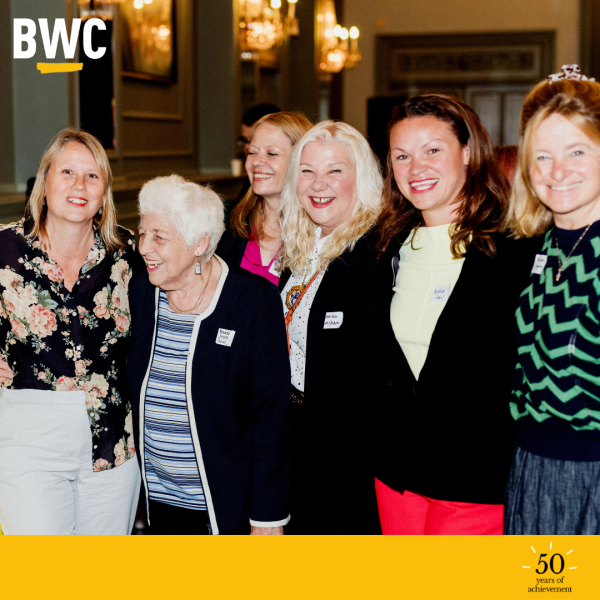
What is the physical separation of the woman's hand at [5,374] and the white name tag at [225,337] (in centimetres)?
66

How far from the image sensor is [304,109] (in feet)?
36.0

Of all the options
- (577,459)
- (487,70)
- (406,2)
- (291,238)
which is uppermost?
(406,2)

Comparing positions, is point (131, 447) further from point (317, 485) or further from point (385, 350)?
point (385, 350)

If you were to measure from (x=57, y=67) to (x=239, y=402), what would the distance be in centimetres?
277

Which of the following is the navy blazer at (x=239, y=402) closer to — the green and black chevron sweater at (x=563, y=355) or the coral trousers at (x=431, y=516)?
the coral trousers at (x=431, y=516)

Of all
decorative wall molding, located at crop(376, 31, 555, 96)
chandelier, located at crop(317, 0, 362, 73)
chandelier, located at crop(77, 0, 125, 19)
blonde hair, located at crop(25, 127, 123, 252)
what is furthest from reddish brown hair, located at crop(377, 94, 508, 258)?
decorative wall molding, located at crop(376, 31, 555, 96)

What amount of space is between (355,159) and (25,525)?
5.26 ft

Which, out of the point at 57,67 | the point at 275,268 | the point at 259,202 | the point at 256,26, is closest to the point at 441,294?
the point at 275,268

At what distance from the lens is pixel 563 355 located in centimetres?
167

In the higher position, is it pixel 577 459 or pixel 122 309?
pixel 122 309

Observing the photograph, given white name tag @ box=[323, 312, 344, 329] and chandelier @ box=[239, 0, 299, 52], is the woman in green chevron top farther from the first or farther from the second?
chandelier @ box=[239, 0, 299, 52]

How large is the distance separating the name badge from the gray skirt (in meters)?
1.36

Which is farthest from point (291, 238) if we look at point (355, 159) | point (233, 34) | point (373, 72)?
point (373, 72)
